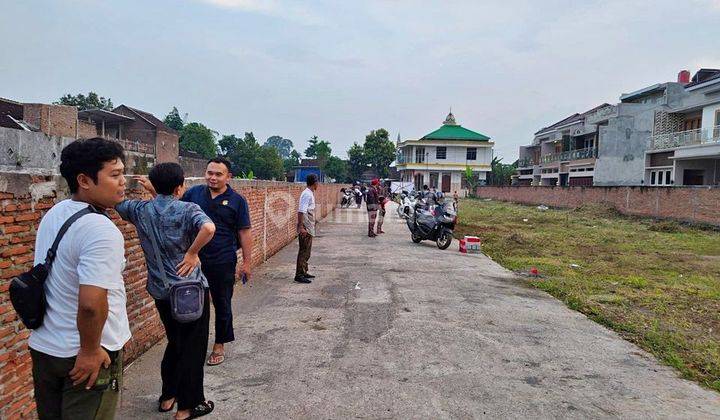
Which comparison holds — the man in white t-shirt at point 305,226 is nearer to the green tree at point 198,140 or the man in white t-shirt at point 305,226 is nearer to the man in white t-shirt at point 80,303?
the man in white t-shirt at point 80,303

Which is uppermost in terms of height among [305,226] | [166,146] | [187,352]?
[166,146]

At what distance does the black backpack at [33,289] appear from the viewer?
1791mm

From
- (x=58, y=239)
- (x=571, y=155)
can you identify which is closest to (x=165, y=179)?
(x=58, y=239)

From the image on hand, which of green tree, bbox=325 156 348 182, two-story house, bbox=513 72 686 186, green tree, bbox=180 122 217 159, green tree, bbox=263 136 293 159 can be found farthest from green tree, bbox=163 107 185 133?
green tree, bbox=263 136 293 159

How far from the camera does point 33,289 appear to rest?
5.91 feet

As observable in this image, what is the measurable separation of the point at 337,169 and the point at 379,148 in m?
9.34

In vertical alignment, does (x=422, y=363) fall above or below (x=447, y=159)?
below

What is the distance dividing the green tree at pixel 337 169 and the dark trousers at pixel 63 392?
63577 millimetres

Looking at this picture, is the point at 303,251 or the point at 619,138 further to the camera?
the point at 619,138

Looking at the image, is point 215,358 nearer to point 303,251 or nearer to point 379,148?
point 303,251

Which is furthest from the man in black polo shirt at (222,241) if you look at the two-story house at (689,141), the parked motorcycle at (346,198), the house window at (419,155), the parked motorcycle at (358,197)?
the house window at (419,155)

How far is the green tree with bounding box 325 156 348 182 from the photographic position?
6600 centimetres

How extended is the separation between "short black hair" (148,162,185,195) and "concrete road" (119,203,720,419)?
1533mm

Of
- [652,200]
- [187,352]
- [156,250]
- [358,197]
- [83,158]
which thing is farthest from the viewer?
[358,197]
